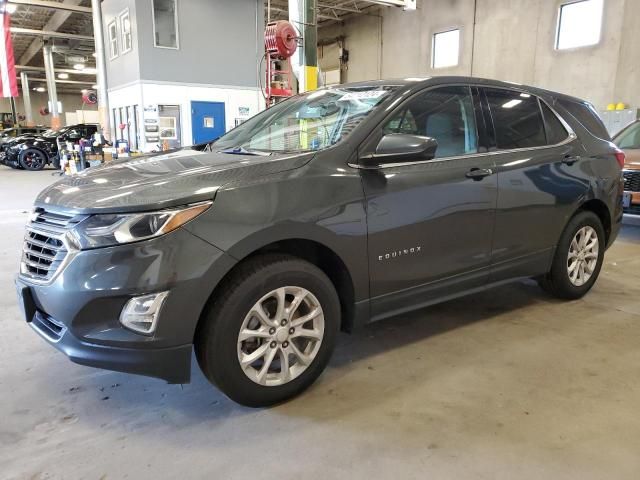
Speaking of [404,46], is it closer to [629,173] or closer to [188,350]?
→ [629,173]

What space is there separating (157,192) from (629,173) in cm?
588

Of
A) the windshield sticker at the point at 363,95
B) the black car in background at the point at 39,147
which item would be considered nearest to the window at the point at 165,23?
the black car in background at the point at 39,147

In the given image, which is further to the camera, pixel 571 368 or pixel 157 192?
pixel 571 368

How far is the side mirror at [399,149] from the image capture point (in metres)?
2.39

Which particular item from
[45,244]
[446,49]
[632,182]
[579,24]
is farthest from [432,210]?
[446,49]

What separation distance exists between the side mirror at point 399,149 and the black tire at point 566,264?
1668mm

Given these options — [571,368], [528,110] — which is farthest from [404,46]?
[571,368]

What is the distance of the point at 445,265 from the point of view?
2.84m

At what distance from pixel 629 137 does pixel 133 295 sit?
740cm

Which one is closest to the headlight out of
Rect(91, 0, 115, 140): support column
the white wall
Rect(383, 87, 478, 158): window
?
Rect(383, 87, 478, 158): window

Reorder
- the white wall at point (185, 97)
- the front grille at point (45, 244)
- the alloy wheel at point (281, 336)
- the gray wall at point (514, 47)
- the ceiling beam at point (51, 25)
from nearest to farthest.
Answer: the front grille at point (45, 244) → the alloy wheel at point (281, 336) → the gray wall at point (514, 47) → the white wall at point (185, 97) → the ceiling beam at point (51, 25)

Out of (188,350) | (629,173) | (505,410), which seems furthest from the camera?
(629,173)

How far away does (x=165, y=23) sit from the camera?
14.1 meters

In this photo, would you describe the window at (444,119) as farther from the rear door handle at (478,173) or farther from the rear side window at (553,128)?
the rear side window at (553,128)
